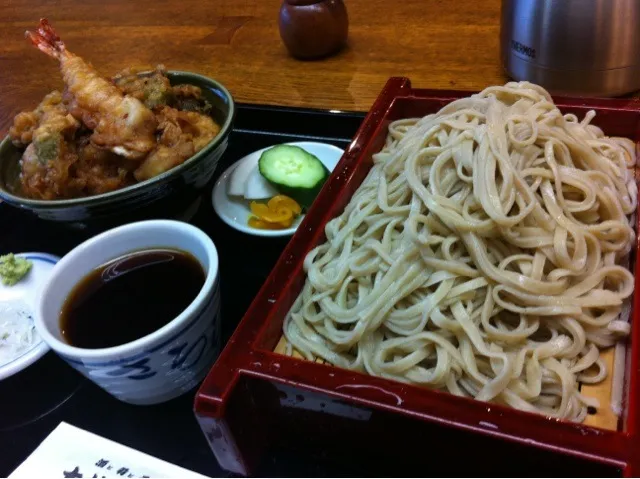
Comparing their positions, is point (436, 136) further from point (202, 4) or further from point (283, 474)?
point (202, 4)

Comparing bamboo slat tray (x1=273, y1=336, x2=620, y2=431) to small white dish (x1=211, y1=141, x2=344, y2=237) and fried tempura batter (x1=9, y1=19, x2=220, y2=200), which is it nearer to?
small white dish (x1=211, y1=141, x2=344, y2=237)

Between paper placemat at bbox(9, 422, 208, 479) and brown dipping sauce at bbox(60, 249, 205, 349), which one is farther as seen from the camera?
brown dipping sauce at bbox(60, 249, 205, 349)

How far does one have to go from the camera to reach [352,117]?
1.70 m

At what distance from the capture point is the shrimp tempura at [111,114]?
1319 mm

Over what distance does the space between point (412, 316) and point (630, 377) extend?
0.35 m

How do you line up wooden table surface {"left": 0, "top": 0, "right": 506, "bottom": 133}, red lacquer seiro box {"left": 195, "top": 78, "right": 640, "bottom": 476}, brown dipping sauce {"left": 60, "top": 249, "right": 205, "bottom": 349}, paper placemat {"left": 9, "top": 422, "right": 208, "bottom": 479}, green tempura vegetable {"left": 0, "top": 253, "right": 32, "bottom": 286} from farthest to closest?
wooden table surface {"left": 0, "top": 0, "right": 506, "bottom": 133}, green tempura vegetable {"left": 0, "top": 253, "right": 32, "bottom": 286}, brown dipping sauce {"left": 60, "top": 249, "right": 205, "bottom": 349}, paper placemat {"left": 9, "top": 422, "right": 208, "bottom": 479}, red lacquer seiro box {"left": 195, "top": 78, "right": 640, "bottom": 476}

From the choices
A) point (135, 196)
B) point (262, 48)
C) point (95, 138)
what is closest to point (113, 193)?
point (135, 196)

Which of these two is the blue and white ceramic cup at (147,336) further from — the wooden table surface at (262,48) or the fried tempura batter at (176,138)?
the wooden table surface at (262,48)

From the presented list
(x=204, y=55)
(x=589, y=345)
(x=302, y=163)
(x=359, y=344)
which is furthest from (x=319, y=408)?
(x=204, y=55)

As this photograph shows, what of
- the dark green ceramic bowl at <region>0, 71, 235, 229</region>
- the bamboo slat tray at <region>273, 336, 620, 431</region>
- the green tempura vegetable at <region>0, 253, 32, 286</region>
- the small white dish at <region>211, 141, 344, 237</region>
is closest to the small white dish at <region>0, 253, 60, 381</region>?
the green tempura vegetable at <region>0, 253, 32, 286</region>

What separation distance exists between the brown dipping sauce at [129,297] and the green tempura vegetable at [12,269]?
0.98ft

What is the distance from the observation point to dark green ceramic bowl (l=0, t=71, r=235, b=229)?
1.27 m

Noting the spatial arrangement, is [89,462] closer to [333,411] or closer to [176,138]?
[333,411]

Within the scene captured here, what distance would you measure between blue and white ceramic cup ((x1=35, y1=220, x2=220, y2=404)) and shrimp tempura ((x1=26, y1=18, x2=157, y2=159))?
22cm
